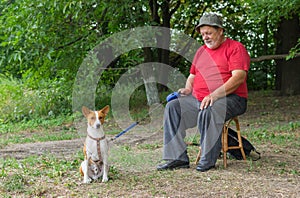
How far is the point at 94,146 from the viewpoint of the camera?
4.26 meters

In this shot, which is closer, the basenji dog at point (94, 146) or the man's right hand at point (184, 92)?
the basenji dog at point (94, 146)

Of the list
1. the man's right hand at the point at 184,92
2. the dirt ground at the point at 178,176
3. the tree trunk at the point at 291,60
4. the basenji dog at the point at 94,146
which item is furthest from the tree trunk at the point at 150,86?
the basenji dog at the point at 94,146

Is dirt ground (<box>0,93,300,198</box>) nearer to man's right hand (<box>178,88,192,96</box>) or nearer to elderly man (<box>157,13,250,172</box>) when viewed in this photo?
elderly man (<box>157,13,250,172</box>)

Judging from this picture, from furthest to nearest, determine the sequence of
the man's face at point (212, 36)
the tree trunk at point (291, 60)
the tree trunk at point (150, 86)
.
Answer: the tree trunk at point (291, 60), the tree trunk at point (150, 86), the man's face at point (212, 36)

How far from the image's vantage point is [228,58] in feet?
15.8

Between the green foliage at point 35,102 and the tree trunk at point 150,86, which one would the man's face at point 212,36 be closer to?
the tree trunk at point 150,86

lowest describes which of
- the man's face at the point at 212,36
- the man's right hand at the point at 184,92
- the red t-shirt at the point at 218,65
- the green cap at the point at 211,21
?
the man's right hand at the point at 184,92

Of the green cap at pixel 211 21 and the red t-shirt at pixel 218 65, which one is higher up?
the green cap at pixel 211 21

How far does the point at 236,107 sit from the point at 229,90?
0.22 metres

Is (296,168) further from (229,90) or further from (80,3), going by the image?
(80,3)

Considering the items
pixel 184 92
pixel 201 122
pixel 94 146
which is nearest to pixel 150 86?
pixel 184 92

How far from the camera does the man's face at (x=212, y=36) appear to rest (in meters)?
4.86

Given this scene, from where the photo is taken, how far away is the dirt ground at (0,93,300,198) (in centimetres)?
402

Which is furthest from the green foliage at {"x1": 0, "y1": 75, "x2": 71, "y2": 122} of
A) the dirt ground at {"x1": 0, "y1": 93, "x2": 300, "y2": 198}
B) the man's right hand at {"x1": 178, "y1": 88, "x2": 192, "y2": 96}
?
the man's right hand at {"x1": 178, "y1": 88, "x2": 192, "y2": 96}
